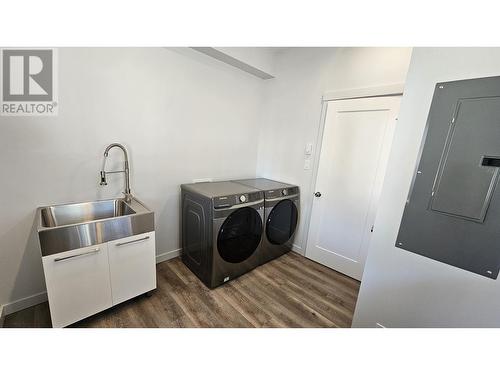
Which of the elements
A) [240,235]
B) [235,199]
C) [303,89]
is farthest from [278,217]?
[303,89]

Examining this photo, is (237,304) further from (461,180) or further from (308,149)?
(308,149)

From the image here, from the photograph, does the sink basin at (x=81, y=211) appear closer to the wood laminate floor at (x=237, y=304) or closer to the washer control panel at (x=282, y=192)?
the wood laminate floor at (x=237, y=304)

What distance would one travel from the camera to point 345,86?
88.0 inches

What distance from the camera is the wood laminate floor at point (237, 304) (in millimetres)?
1603

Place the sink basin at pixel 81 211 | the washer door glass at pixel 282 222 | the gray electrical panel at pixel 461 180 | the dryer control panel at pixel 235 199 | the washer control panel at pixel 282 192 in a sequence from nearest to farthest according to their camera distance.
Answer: the gray electrical panel at pixel 461 180, the sink basin at pixel 81 211, the dryer control panel at pixel 235 199, the washer control panel at pixel 282 192, the washer door glass at pixel 282 222

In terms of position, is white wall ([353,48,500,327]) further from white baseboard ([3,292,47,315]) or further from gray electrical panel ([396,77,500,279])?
white baseboard ([3,292,47,315])

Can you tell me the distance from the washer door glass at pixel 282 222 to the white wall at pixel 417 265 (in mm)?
1251

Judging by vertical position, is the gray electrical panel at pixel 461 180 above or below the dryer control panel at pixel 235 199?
above

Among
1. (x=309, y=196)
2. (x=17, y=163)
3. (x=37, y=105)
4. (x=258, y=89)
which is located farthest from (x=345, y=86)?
(x=17, y=163)

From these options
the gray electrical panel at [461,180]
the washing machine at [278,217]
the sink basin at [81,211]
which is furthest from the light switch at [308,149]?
the sink basin at [81,211]

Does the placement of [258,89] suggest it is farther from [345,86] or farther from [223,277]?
[223,277]

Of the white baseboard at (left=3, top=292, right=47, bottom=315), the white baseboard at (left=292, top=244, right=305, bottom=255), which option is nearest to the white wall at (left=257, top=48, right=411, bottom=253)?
the white baseboard at (left=292, top=244, right=305, bottom=255)

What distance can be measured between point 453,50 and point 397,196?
70 cm

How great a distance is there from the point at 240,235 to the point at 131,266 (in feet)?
3.31
